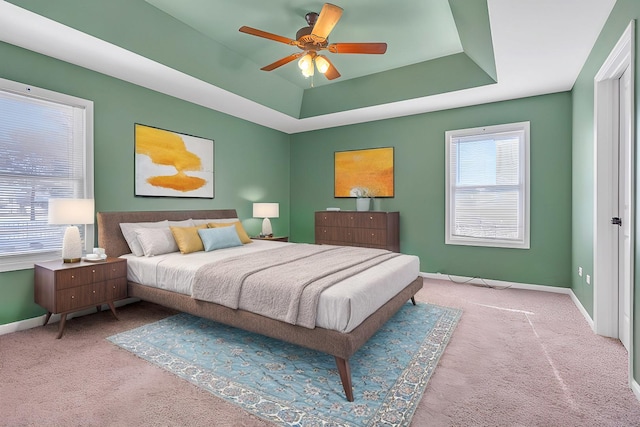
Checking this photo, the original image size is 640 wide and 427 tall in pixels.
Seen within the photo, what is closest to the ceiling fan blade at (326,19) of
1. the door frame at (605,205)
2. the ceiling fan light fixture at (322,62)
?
the ceiling fan light fixture at (322,62)

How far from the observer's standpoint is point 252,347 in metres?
2.68

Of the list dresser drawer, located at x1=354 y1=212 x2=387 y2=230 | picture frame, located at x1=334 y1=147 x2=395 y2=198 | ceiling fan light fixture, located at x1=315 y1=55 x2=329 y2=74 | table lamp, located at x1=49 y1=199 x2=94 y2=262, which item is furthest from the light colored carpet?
ceiling fan light fixture, located at x1=315 y1=55 x2=329 y2=74

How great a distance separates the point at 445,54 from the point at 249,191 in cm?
369

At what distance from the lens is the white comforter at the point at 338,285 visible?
2.09m

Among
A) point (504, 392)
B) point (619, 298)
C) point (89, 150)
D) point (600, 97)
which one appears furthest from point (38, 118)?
point (619, 298)

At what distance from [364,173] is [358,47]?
2810 millimetres

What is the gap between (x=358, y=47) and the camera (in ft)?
10.2

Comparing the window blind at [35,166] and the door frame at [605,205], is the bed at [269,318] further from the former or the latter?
the door frame at [605,205]

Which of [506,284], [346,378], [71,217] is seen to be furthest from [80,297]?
[506,284]

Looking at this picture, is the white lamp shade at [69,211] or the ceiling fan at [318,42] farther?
the white lamp shade at [69,211]

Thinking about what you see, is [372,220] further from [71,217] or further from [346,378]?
[71,217]

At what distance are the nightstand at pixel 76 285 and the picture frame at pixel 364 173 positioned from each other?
3.73 m

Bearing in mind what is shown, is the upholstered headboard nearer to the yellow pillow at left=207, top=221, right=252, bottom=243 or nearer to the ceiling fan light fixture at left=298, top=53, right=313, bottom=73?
the yellow pillow at left=207, top=221, right=252, bottom=243

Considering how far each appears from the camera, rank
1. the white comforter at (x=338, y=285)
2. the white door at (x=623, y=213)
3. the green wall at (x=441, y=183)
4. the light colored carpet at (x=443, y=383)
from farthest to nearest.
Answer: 1. the green wall at (x=441, y=183)
2. the white door at (x=623, y=213)
3. the white comforter at (x=338, y=285)
4. the light colored carpet at (x=443, y=383)
